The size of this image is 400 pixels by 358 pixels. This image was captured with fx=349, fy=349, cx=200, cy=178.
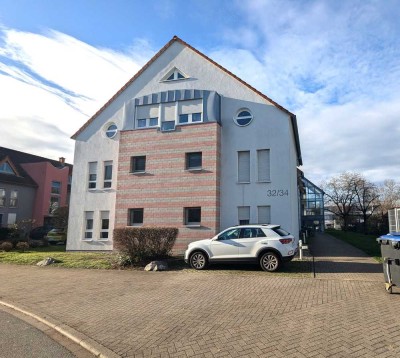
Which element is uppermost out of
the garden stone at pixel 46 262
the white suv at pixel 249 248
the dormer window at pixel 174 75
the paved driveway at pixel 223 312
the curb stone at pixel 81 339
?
the dormer window at pixel 174 75

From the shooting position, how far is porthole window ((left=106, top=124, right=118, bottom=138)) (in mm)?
22266

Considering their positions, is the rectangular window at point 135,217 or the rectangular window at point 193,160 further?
the rectangular window at point 135,217

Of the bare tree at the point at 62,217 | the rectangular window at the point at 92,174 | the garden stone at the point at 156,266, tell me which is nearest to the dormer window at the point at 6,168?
the bare tree at the point at 62,217

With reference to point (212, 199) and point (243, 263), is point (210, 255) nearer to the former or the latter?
point (243, 263)

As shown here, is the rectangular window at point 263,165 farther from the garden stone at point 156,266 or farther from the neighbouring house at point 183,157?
the garden stone at point 156,266

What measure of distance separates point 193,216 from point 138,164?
186 inches

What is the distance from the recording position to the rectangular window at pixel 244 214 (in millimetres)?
18797

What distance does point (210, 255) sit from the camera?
12.9 m

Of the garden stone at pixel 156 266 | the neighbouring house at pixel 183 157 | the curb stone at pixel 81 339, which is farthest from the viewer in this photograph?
the neighbouring house at pixel 183 157

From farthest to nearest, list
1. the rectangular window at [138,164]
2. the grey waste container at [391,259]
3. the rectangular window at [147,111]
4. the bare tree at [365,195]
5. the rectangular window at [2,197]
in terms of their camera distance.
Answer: the bare tree at [365,195] < the rectangular window at [2,197] < the rectangular window at [147,111] < the rectangular window at [138,164] < the grey waste container at [391,259]

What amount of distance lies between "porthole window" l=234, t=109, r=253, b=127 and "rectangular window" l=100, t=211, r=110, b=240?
967cm

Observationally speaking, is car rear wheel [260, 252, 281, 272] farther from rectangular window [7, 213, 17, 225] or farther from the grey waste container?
rectangular window [7, 213, 17, 225]

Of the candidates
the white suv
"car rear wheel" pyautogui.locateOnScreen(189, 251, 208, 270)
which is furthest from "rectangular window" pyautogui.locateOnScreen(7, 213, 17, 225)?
the white suv

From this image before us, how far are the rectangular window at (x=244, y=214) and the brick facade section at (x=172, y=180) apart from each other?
1.22 m
